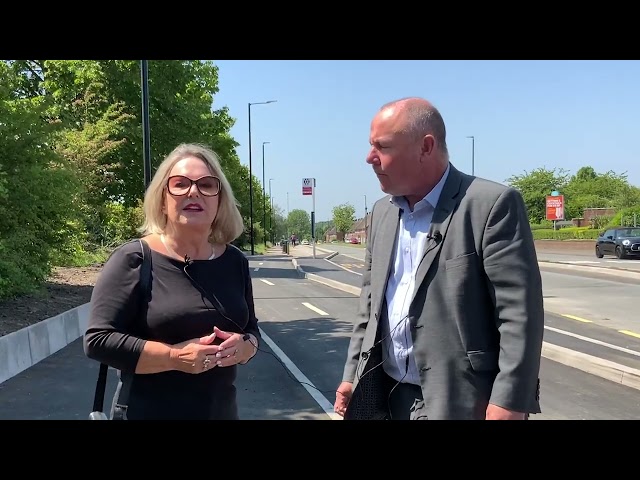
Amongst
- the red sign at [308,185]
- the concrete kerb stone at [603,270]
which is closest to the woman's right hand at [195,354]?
the concrete kerb stone at [603,270]

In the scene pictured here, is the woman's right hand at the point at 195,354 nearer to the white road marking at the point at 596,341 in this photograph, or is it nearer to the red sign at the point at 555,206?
the white road marking at the point at 596,341

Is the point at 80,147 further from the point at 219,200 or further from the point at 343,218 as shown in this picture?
the point at 343,218

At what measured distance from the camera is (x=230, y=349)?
6.27 ft

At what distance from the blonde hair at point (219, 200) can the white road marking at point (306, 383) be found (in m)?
Answer: 2.97

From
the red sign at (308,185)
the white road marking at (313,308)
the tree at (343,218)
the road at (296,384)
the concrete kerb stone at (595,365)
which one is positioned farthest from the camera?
the tree at (343,218)

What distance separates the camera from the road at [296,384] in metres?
4.96

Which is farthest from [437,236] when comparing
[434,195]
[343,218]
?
[343,218]

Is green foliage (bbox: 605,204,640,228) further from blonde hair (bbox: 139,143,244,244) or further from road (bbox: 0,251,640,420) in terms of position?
blonde hair (bbox: 139,143,244,244)

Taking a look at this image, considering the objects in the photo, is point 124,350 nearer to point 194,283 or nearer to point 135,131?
point 194,283

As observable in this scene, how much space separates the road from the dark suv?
18.4m

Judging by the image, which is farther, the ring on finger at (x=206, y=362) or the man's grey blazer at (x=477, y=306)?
the ring on finger at (x=206, y=362)
